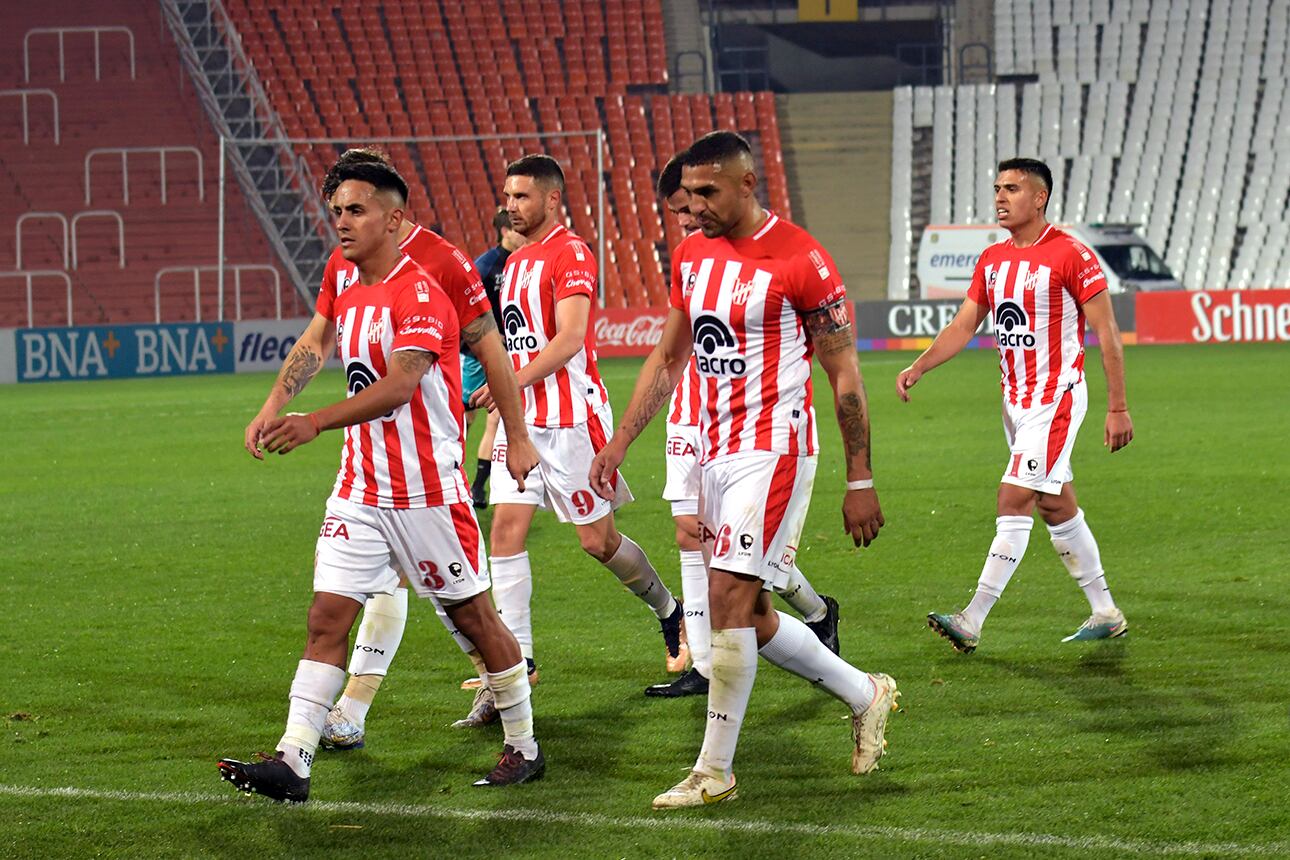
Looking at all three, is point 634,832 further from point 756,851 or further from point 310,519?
point 310,519

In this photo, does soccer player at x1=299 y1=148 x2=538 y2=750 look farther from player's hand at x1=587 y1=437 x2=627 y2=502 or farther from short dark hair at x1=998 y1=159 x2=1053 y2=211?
short dark hair at x1=998 y1=159 x2=1053 y2=211

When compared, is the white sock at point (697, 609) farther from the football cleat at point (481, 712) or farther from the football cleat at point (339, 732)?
the football cleat at point (339, 732)

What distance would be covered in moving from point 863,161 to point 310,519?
29.5 m

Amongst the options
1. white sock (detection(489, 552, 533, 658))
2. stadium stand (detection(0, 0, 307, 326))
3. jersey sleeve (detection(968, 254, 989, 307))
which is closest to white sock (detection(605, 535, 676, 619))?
white sock (detection(489, 552, 533, 658))

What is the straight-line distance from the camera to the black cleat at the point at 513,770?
5480 mm

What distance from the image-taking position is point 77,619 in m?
8.55

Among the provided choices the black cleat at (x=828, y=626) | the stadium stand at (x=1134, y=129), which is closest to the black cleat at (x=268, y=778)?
the black cleat at (x=828, y=626)

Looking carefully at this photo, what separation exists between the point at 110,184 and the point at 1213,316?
850 inches

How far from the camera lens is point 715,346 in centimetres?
542

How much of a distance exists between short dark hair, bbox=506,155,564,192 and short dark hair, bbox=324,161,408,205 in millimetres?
1543

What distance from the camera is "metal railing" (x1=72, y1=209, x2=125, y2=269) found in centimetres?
3306

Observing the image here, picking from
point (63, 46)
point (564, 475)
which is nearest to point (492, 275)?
point (564, 475)

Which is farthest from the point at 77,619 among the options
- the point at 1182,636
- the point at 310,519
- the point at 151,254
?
the point at 151,254

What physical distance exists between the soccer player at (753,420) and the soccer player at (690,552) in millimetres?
1265
